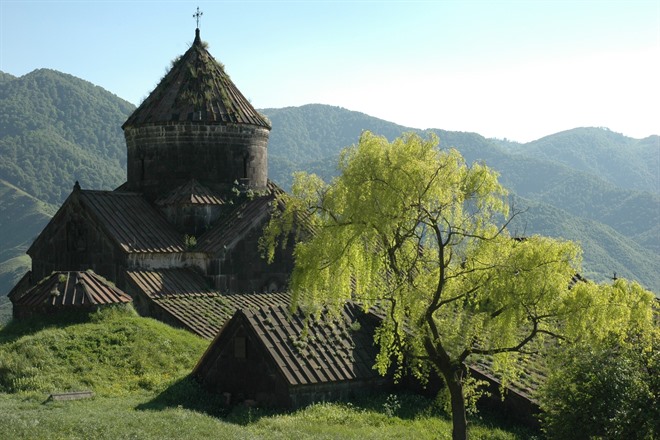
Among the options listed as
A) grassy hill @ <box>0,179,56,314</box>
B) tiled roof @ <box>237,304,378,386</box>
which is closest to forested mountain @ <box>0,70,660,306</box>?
grassy hill @ <box>0,179,56,314</box>

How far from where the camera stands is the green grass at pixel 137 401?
522 inches

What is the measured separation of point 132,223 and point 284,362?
8948 mm

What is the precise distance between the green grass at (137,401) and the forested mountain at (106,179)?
6680 cm

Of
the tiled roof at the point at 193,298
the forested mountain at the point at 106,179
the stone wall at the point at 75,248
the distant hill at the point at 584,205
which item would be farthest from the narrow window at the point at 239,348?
the forested mountain at the point at 106,179

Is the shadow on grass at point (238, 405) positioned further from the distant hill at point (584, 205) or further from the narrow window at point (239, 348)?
the distant hill at point (584, 205)

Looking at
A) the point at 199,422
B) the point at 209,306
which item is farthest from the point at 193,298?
the point at 199,422

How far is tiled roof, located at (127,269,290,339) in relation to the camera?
67.2ft

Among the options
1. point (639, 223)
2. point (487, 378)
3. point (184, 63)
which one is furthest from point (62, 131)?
point (487, 378)

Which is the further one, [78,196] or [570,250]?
[78,196]

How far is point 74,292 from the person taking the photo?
19359 millimetres

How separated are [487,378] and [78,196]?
40.5 ft

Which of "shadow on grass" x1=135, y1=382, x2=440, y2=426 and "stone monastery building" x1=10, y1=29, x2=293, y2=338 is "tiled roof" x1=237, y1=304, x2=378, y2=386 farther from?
"stone monastery building" x1=10, y1=29, x2=293, y2=338

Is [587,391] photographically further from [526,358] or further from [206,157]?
[206,157]

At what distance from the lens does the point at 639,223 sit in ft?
393
